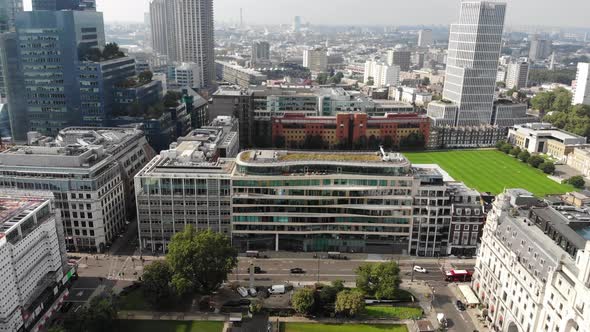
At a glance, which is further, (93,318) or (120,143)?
(120,143)

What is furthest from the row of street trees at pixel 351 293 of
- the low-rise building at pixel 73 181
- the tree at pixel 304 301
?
the low-rise building at pixel 73 181

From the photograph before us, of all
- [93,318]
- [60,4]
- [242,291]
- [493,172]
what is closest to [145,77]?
[60,4]

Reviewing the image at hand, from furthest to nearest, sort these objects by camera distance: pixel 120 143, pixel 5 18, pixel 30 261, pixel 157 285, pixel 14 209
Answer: pixel 5 18 < pixel 120 143 < pixel 157 285 < pixel 14 209 < pixel 30 261

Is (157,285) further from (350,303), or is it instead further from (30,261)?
(350,303)

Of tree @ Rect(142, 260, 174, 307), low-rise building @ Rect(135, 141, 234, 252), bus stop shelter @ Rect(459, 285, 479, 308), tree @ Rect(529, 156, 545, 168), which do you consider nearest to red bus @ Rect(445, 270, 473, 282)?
bus stop shelter @ Rect(459, 285, 479, 308)

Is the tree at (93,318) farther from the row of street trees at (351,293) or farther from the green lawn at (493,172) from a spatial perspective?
the green lawn at (493,172)

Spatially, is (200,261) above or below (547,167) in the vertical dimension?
above

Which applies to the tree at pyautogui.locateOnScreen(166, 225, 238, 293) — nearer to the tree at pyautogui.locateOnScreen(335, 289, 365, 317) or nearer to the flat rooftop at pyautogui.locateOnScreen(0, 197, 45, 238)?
the tree at pyautogui.locateOnScreen(335, 289, 365, 317)

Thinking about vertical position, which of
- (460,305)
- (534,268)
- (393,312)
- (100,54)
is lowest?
(393,312)
